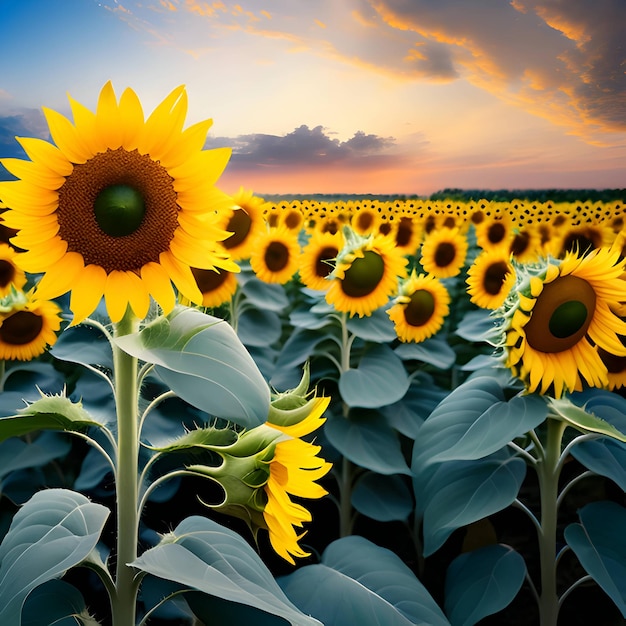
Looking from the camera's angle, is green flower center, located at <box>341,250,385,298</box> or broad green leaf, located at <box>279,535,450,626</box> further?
green flower center, located at <box>341,250,385,298</box>

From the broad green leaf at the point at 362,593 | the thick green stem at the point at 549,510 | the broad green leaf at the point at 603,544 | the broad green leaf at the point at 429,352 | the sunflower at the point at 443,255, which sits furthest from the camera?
the sunflower at the point at 443,255

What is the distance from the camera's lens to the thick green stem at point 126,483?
633 mm

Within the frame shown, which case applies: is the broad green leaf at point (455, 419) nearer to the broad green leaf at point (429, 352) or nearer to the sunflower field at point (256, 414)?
the sunflower field at point (256, 414)

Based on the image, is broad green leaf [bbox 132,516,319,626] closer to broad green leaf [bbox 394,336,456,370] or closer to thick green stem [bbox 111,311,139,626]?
thick green stem [bbox 111,311,139,626]

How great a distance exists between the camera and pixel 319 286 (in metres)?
2.00

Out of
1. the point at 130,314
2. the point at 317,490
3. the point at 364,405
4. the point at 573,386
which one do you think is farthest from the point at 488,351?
the point at 130,314

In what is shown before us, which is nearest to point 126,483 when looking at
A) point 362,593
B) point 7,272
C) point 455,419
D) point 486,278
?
point 362,593

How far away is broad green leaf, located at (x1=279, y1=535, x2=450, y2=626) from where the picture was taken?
86cm

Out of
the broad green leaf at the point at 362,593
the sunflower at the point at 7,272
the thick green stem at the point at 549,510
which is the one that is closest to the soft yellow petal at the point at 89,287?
the broad green leaf at the point at 362,593

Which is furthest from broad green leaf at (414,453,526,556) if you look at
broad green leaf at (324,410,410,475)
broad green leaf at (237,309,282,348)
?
broad green leaf at (237,309,282,348)

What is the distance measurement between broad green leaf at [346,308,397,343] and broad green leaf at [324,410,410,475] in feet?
0.77

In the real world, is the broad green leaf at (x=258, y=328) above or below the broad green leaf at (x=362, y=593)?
above

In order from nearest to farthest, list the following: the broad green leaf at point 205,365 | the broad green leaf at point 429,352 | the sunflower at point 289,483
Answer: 1. the broad green leaf at point 205,365
2. the sunflower at point 289,483
3. the broad green leaf at point 429,352

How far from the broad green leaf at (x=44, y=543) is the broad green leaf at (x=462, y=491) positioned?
0.65 m
